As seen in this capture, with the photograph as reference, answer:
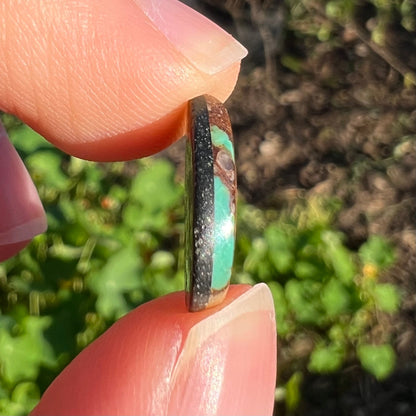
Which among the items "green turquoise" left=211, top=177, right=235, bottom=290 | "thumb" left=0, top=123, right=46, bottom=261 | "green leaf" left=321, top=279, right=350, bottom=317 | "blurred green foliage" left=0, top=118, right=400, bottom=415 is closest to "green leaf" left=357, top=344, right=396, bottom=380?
"blurred green foliage" left=0, top=118, right=400, bottom=415

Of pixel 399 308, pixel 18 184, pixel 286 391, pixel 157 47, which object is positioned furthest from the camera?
pixel 399 308

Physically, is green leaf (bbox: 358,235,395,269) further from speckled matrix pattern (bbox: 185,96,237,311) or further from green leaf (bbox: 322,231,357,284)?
speckled matrix pattern (bbox: 185,96,237,311)

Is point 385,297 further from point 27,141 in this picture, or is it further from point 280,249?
point 27,141

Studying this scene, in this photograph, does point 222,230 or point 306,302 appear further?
point 306,302

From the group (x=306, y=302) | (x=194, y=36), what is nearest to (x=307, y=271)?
(x=306, y=302)

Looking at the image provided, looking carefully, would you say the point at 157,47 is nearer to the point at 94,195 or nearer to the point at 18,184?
the point at 18,184

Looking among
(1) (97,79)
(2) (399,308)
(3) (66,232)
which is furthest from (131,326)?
(2) (399,308)
